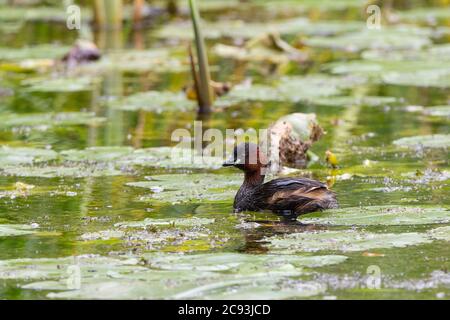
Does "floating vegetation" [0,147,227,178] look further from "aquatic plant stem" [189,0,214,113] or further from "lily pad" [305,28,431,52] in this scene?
"lily pad" [305,28,431,52]

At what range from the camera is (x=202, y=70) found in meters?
11.4

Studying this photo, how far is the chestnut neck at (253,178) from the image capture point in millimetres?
7812

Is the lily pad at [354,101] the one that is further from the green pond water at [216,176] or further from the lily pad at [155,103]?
the lily pad at [155,103]

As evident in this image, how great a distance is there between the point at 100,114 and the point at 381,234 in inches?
247

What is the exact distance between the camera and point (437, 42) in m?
17.1

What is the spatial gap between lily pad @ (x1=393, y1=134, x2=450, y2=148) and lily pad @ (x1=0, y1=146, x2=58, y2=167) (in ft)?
10.3

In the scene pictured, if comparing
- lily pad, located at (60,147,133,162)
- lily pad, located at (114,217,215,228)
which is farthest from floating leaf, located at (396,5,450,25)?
lily pad, located at (114,217,215,228)

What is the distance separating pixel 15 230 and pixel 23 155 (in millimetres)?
2792

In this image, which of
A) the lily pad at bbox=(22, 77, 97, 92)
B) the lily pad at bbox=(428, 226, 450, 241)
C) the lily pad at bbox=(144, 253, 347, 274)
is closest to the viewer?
the lily pad at bbox=(144, 253, 347, 274)

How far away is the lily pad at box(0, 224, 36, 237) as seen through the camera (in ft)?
22.9

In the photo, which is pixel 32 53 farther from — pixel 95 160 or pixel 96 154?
pixel 95 160
